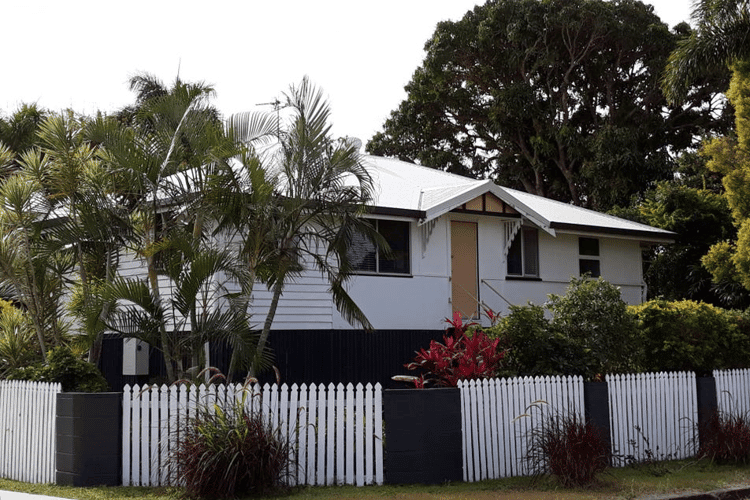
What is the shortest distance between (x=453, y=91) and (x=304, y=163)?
2464 centimetres

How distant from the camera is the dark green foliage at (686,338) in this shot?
559 inches

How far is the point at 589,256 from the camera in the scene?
73.1 ft

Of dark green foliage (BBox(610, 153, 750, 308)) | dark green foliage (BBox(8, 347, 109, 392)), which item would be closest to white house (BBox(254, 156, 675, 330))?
dark green foliage (BBox(610, 153, 750, 308))

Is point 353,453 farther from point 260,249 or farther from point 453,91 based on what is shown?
point 453,91

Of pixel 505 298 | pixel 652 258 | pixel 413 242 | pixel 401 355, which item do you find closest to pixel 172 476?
pixel 401 355

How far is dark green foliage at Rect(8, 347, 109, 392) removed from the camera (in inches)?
445

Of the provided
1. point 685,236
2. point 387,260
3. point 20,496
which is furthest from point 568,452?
point 685,236

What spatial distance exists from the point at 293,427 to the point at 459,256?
959cm

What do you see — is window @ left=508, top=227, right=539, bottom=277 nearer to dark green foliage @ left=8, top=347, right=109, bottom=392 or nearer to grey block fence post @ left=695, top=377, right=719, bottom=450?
grey block fence post @ left=695, top=377, right=719, bottom=450

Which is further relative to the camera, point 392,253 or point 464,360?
point 392,253

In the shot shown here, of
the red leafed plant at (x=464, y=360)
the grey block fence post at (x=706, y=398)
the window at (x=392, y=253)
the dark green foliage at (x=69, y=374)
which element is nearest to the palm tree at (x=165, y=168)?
the dark green foliage at (x=69, y=374)

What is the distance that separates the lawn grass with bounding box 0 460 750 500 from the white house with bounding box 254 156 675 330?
16.2 ft

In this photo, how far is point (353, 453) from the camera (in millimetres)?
10484

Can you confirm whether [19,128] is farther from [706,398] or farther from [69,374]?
[706,398]
